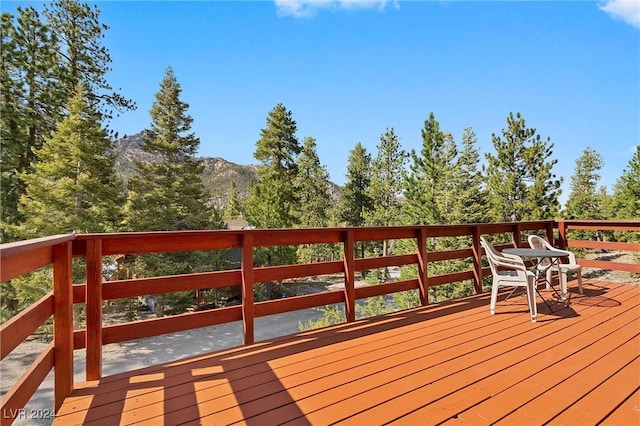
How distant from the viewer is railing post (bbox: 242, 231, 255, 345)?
270cm

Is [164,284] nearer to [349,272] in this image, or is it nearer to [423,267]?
[349,272]

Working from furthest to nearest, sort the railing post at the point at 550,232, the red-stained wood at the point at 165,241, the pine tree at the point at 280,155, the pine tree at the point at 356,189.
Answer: the pine tree at the point at 356,189 → the pine tree at the point at 280,155 → the railing post at the point at 550,232 → the red-stained wood at the point at 165,241

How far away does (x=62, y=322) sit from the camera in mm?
1872

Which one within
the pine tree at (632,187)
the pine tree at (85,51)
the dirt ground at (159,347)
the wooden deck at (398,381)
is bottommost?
the dirt ground at (159,347)

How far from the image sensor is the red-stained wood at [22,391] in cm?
123

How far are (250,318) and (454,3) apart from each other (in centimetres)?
701

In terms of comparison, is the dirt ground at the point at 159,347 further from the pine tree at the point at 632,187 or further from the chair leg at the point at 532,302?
the chair leg at the point at 532,302

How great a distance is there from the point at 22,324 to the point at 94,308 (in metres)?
0.81

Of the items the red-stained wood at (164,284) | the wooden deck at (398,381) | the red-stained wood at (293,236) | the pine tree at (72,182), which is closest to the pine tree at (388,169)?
the pine tree at (72,182)

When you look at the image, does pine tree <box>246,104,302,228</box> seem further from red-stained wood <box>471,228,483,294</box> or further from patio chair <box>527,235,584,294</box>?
patio chair <box>527,235,584,294</box>

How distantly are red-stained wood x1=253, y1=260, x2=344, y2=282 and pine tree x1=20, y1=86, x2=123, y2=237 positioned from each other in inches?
482

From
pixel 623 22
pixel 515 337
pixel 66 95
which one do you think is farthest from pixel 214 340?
pixel 623 22

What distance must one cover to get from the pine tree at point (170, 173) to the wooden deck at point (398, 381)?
1439 centimetres

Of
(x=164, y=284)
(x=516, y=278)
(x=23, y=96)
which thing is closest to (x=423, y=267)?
(x=516, y=278)
